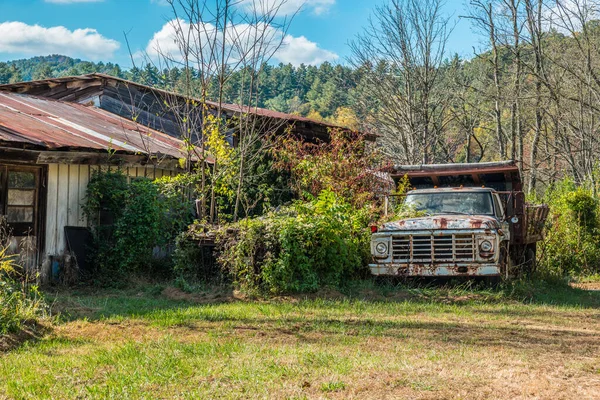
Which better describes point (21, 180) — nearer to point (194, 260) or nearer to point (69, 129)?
point (69, 129)

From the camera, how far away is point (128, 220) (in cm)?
1281

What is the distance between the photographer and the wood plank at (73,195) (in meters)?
13.1

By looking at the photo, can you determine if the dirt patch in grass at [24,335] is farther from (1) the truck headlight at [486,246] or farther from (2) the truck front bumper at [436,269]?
(1) the truck headlight at [486,246]

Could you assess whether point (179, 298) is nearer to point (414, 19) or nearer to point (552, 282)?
point (552, 282)

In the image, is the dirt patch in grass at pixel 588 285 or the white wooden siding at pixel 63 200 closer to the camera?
the white wooden siding at pixel 63 200

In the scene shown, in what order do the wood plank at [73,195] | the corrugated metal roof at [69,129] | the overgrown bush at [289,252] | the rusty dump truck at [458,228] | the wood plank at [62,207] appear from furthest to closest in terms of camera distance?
the wood plank at [73,195]
the wood plank at [62,207]
the corrugated metal roof at [69,129]
the rusty dump truck at [458,228]
the overgrown bush at [289,252]

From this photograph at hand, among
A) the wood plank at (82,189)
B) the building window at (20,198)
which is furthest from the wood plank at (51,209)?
the wood plank at (82,189)

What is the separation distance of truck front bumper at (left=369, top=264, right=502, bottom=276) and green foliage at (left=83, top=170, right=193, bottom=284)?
454 centimetres

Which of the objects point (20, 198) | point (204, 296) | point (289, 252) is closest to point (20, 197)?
point (20, 198)

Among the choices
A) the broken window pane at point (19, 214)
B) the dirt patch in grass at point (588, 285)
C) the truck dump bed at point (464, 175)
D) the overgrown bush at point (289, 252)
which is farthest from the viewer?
the dirt patch in grass at point (588, 285)

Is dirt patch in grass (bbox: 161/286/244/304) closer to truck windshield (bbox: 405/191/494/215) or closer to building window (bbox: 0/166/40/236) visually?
building window (bbox: 0/166/40/236)

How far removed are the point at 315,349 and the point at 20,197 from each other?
7.88 meters

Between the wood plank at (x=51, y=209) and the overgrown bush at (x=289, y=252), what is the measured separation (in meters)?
3.55

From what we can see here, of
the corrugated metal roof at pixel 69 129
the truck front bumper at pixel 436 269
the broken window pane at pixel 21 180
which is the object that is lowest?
the truck front bumper at pixel 436 269
